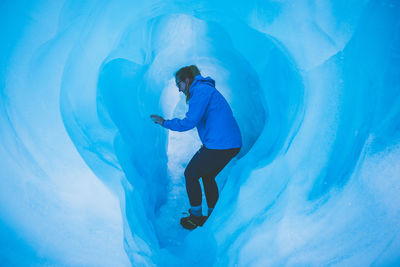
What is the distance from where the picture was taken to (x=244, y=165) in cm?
182

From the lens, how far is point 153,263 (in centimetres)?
131

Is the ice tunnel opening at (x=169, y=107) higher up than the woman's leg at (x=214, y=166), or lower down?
A: higher up

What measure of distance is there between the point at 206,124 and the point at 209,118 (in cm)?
5

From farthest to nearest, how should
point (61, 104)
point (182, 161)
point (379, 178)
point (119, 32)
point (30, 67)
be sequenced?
1. point (182, 161)
2. point (119, 32)
3. point (61, 104)
4. point (30, 67)
5. point (379, 178)

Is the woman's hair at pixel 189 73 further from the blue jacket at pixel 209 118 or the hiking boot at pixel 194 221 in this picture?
the hiking boot at pixel 194 221

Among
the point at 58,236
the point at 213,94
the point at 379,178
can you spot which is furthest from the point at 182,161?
the point at 379,178

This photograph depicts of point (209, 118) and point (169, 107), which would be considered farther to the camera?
point (169, 107)

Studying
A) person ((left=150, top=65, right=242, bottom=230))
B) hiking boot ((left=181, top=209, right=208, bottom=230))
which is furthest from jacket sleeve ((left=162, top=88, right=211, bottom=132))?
hiking boot ((left=181, top=209, right=208, bottom=230))

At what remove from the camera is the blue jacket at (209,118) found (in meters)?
1.42

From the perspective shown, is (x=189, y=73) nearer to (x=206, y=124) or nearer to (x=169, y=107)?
(x=206, y=124)

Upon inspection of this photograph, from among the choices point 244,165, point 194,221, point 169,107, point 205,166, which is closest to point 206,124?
point 205,166

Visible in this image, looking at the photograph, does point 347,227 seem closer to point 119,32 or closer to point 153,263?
point 153,263

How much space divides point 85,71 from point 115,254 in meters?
0.99

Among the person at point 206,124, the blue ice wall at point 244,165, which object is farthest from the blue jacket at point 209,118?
the blue ice wall at point 244,165
